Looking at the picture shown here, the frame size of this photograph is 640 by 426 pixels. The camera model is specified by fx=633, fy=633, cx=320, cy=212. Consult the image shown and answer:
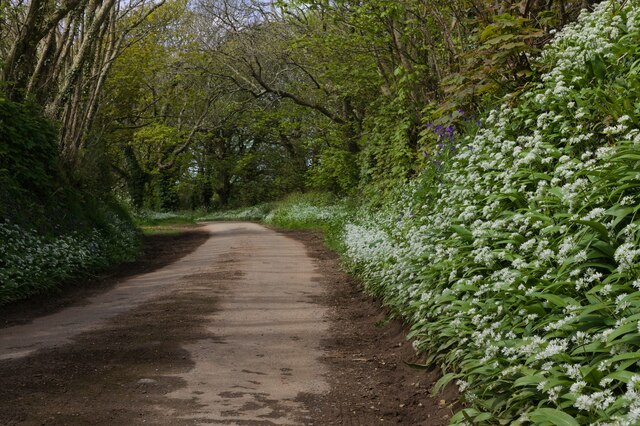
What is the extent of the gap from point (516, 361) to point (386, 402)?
1.50 m

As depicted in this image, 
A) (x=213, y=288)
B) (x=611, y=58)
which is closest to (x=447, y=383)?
(x=611, y=58)

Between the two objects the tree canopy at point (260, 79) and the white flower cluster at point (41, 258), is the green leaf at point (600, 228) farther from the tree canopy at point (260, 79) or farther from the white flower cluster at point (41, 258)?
the white flower cluster at point (41, 258)

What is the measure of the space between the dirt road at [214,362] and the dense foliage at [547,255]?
21.5 inches

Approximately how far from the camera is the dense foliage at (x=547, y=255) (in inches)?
126

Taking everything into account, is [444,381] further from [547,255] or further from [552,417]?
[552,417]

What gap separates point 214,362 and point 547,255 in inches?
124

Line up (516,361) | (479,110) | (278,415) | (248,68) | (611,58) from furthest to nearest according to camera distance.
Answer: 1. (248,68)
2. (479,110)
3. (611,58)
4. (278,415)
5. (516,361)

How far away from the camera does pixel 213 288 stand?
9.98 metres

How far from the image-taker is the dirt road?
4504mm

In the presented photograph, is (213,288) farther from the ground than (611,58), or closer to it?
closer to it

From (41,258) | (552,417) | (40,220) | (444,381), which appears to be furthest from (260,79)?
(552,417)

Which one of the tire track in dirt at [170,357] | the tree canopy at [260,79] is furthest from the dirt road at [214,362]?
the tree canopy at [260,79]

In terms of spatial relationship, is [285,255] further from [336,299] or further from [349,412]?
[349,412]

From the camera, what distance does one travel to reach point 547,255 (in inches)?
161
